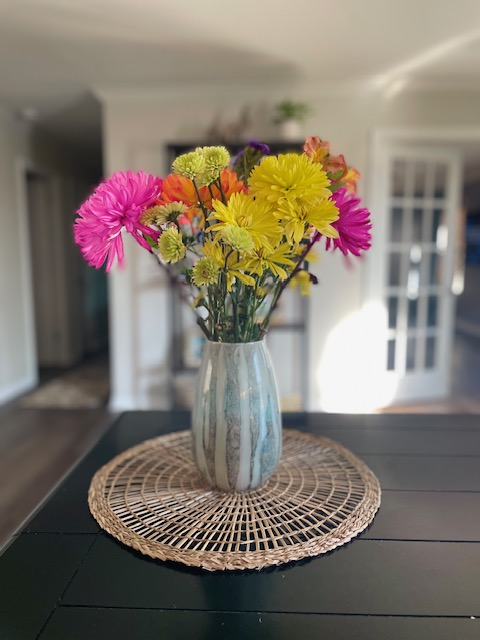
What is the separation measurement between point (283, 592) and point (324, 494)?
0.25m

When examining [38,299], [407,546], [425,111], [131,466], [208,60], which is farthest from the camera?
[38,299]

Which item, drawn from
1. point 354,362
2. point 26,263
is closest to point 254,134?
point 354,362

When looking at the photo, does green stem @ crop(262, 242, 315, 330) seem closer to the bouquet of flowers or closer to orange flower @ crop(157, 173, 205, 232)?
the bouquet of flowers

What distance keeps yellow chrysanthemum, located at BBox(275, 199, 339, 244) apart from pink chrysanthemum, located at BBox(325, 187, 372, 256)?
0.07 metres

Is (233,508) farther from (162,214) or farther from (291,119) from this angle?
(291,119)

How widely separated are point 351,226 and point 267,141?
2.45 meters

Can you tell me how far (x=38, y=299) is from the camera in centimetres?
469

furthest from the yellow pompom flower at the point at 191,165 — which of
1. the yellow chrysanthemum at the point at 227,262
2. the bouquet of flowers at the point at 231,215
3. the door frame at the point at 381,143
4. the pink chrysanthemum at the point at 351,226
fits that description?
the door frame at the point at 381,143

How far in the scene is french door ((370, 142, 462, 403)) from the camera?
10.6ft

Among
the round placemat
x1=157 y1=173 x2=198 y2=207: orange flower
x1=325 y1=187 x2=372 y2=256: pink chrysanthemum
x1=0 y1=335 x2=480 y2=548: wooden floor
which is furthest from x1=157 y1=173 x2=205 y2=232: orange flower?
x1=0 y1=335 x2=480 y2=548: wooden floor

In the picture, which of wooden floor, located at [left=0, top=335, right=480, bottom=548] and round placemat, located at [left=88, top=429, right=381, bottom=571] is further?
wooden floor, located at [left=0, top=335, right=480, bottom=548]

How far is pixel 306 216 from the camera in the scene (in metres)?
0.66

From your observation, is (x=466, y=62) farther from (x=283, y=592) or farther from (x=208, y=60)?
(x=283, y=592)

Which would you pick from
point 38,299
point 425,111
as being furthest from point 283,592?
point 38,299
